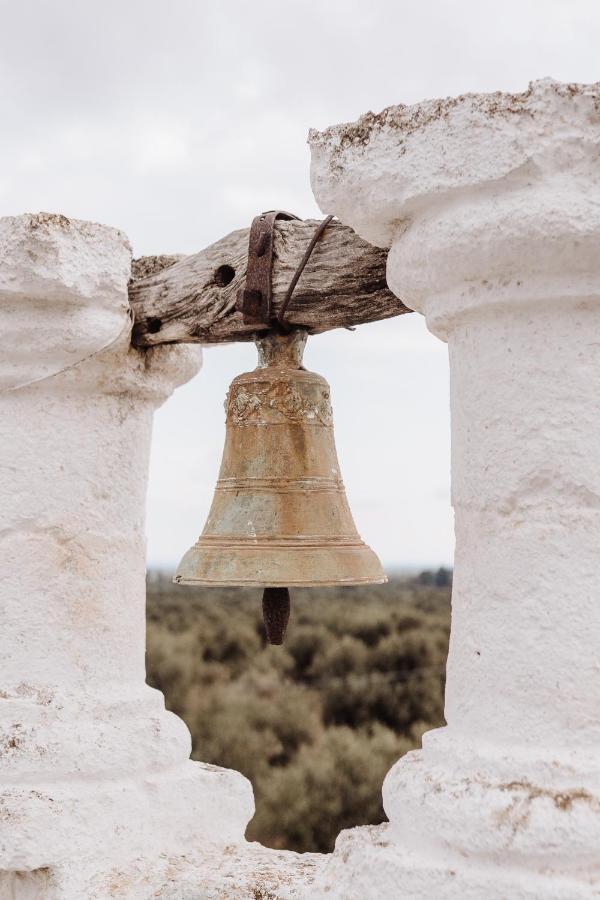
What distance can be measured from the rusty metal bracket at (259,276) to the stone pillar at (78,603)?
Result: 0.35 m

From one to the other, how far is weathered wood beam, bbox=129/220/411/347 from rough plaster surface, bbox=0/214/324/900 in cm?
8

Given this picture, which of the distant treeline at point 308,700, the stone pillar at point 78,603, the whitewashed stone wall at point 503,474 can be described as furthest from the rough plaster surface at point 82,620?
the distant treeline at point 308,700

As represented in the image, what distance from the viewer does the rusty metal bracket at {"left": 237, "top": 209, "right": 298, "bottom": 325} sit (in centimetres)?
195

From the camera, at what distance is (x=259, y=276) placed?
196 centimetres

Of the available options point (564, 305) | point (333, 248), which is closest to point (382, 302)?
point (333, 248)

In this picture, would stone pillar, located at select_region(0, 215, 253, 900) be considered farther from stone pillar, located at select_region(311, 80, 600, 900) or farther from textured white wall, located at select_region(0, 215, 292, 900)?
stone pillar, located at select_region(311, 80, 600, 900)

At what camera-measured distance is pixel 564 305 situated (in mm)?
1424

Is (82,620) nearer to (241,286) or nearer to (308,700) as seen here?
(241,286)

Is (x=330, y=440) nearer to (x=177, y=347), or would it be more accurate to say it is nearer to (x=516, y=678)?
(x=177, y=347)

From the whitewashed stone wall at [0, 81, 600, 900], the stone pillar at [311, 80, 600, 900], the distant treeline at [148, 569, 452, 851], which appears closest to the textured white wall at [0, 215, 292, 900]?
the whitewashed stone wall at [0, 81, 600, 900]

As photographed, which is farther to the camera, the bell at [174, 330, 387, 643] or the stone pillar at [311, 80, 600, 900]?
the bell at [174, 330, 387, 643]

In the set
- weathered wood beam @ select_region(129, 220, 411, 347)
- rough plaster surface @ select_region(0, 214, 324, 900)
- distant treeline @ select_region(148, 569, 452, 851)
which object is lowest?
distant treeline @ select_region(148, 569, 452, 851)

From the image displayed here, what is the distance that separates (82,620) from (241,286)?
819mm

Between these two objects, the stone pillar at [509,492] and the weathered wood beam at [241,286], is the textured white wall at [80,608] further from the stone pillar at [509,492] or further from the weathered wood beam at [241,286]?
the stone pillar at [509,492]
